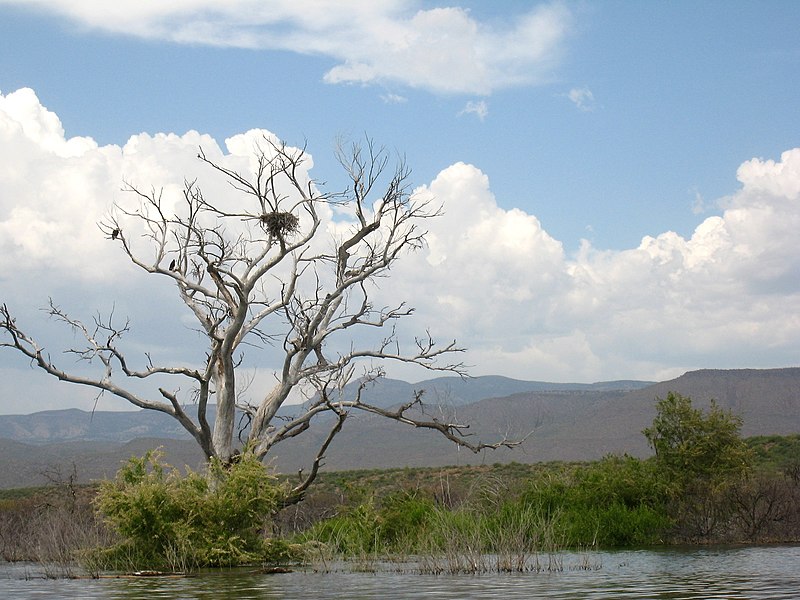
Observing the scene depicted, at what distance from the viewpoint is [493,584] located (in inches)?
603

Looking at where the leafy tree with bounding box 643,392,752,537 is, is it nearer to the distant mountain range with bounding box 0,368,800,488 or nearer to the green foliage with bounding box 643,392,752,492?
the green foliage with bounding box 643,392,752,492

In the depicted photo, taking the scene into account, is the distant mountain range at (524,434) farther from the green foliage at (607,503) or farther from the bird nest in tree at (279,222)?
the bird nest in tree at (279,222)

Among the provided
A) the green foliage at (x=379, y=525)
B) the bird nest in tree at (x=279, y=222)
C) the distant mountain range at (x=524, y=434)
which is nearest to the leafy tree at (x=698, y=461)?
the green foliage at (x=379, y=525)

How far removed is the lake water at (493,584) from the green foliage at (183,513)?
140 centimetres

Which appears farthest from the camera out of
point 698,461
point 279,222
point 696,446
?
point 696,446

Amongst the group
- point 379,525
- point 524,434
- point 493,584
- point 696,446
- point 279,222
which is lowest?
point 493,584

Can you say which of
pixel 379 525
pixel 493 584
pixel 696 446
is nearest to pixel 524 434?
pixel 696 446

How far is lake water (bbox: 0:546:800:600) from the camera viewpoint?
45.3 feet

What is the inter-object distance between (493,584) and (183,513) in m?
7.75

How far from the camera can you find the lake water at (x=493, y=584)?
45.3 feet

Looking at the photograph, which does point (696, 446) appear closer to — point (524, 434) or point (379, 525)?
point (379, 525)

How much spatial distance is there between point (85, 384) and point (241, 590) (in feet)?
37.5

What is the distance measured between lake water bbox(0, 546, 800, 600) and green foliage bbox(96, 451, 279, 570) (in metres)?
1.40

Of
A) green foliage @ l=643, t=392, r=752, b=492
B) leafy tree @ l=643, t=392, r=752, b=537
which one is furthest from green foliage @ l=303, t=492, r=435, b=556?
green foliage @ l=643, t=392, r=752, b=492
